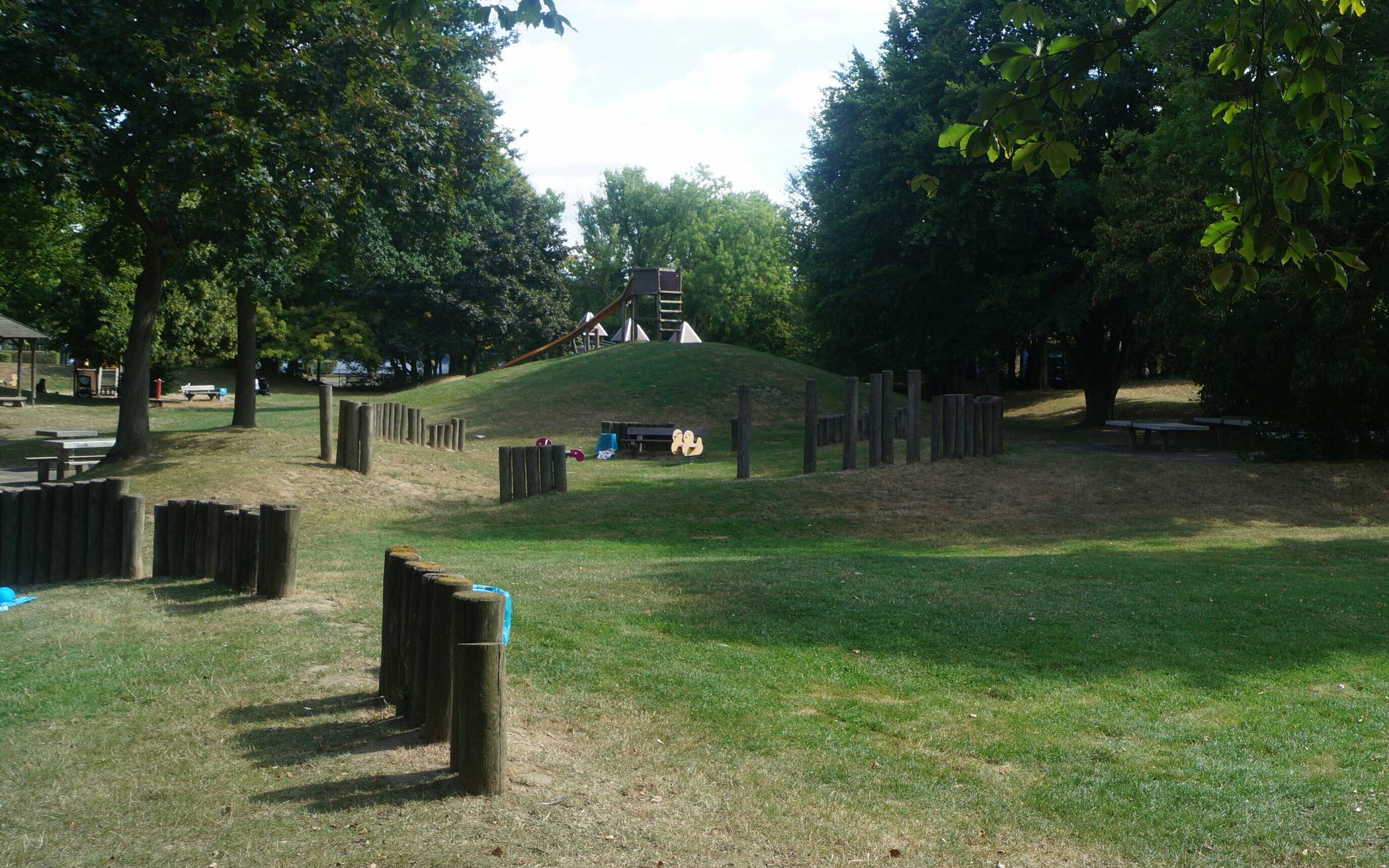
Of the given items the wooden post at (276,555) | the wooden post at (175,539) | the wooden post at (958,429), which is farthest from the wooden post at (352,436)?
the wooden post at (958,429)

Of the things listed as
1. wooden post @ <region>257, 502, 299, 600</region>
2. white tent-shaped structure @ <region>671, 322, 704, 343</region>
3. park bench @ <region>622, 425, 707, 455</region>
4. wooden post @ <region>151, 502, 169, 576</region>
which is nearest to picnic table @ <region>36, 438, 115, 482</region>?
wooden post @ <region>151, 502, 169, 576</region>

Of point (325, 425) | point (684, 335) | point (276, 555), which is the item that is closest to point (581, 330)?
point (684, 335)

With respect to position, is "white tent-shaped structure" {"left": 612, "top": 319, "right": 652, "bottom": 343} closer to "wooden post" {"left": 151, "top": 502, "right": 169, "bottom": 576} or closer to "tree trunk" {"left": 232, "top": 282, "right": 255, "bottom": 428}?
"tree trunk" {"left": 232, "top": 282, "right": 255, "bottom": 428}

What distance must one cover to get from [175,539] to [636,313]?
4342 centimetres

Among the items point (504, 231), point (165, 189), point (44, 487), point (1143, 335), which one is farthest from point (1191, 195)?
point (504, 231)

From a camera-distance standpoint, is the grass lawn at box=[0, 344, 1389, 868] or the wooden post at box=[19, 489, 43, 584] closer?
the grass lawn at box=[0, 344, 1389, 868]

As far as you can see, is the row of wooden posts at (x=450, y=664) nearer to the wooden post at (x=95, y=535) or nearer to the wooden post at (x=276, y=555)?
the wooden post at (x=276, y=555)

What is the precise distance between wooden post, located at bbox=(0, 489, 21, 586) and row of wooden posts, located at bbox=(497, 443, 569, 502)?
8.57 metres

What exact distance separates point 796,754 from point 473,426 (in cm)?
2901

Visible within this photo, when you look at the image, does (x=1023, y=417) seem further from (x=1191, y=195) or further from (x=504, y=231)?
(x=504, y=231)

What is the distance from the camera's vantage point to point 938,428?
21328 millimetres

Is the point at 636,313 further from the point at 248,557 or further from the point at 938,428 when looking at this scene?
the point at 248,557

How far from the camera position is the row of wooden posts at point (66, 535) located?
11.2 m

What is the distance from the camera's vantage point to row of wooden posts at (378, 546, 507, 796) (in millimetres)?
5426
